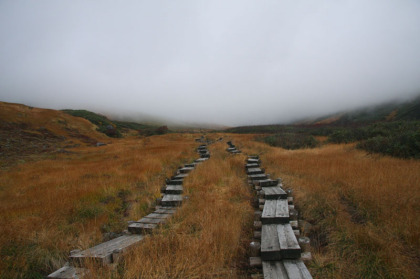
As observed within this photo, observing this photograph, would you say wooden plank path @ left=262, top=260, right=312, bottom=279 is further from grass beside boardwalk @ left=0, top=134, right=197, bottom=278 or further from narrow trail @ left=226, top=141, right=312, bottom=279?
grass beside boardwalk @ left=0, top=134, right=197, bottom=278

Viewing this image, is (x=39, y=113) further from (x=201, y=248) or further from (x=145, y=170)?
(x=201, y=248)

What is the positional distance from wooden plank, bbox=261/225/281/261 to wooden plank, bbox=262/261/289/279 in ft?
0.26

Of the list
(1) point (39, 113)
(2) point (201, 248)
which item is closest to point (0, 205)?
(2) point (201, 248)

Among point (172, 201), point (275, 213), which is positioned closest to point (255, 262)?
point (275, 213)

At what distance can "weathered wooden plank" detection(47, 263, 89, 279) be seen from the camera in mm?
3009

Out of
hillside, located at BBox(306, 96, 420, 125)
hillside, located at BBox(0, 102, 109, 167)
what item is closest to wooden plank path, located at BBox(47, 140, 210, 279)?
hillside, located at BBox(0, 102, 109, 167)

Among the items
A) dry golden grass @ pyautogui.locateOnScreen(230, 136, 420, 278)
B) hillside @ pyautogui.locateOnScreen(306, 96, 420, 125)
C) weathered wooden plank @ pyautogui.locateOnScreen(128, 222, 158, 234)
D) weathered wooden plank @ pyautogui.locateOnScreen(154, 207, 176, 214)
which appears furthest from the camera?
hillside @ pyautogui.locateOnScreen(306, 96, 420, 125)

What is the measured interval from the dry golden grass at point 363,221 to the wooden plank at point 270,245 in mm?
591

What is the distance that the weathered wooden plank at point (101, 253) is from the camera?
131 inches

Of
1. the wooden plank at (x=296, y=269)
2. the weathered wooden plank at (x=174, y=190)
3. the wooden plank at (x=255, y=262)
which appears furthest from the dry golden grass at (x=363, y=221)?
the weathered wooden plank at (x=174, y=190)

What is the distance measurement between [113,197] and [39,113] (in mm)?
44423

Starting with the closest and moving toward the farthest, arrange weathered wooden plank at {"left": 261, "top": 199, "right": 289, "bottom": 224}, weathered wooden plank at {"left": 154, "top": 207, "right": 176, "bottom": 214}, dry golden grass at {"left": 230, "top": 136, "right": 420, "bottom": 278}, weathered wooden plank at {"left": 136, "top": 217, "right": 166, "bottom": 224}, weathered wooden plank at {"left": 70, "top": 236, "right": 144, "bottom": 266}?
dry golden grass at {"left": 230, "top": 136, "right": 420, "bottom": 278}
weathered wooden plank at {"left": 70, "top": 236, "right": 144, "bottom": 266}
weathered wooden plank at {"left": 261, "top": 199, "right": 289, "bottom": 224}
weathered wooden plank at {"left": 136, "top": 217, "right": 166, "bottom": 224}
weathered wooden plank at {"left": 154, "top": 207, "right": 176, "bottom": 214}

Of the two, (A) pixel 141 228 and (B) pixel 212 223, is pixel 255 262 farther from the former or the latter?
(A) pixel 141 228

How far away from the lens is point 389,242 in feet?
11.4
